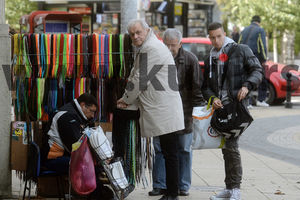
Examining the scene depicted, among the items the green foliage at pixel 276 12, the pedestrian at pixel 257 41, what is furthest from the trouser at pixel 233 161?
the green foliage at pixel 276 12

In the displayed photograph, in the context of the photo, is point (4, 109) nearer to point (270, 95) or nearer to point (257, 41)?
point (257, 41)

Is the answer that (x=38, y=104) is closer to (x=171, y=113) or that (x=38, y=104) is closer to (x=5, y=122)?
(x=5, y=122)

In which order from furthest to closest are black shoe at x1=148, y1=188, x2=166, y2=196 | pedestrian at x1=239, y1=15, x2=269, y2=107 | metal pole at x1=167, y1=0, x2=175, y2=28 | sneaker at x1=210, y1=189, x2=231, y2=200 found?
metal pole at x1=167, y1=0, x2=175, y2=28 < pedestrian at x1=239, y1=15, x2=269, y2=107 < black shoe at x1=148, y1=188, x2=166, y2=196 < sneaker at x1=210, y1=189, x2=231, y2=200

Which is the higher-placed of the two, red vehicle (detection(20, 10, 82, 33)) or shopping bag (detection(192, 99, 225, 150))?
red vehicle (detection(20, 10, 82, 33))

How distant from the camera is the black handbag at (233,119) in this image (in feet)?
20.0

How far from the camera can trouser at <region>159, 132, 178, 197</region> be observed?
5919 millimetres

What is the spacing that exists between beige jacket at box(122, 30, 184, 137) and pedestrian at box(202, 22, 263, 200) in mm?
585

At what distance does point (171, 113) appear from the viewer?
19.0 feet

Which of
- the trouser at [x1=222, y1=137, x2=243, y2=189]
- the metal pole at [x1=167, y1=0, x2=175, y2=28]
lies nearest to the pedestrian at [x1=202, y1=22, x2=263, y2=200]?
the trouser at [x1=222, y1=137, x2=243, y2=189]

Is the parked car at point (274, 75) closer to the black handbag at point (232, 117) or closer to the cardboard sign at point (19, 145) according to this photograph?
the black handbag at point (232, 117)

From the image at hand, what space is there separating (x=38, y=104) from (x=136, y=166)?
116 cm

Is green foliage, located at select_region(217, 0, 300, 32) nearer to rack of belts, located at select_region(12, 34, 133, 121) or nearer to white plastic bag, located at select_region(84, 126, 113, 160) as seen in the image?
rack of belts, located at select_region(12, 34, 133, 121)

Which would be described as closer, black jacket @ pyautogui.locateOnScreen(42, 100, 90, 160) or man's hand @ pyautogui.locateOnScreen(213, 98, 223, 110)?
black jacket @ pyautogui.locateOnScreen(42, 100, 90, 160)

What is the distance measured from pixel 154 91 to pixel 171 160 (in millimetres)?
696
